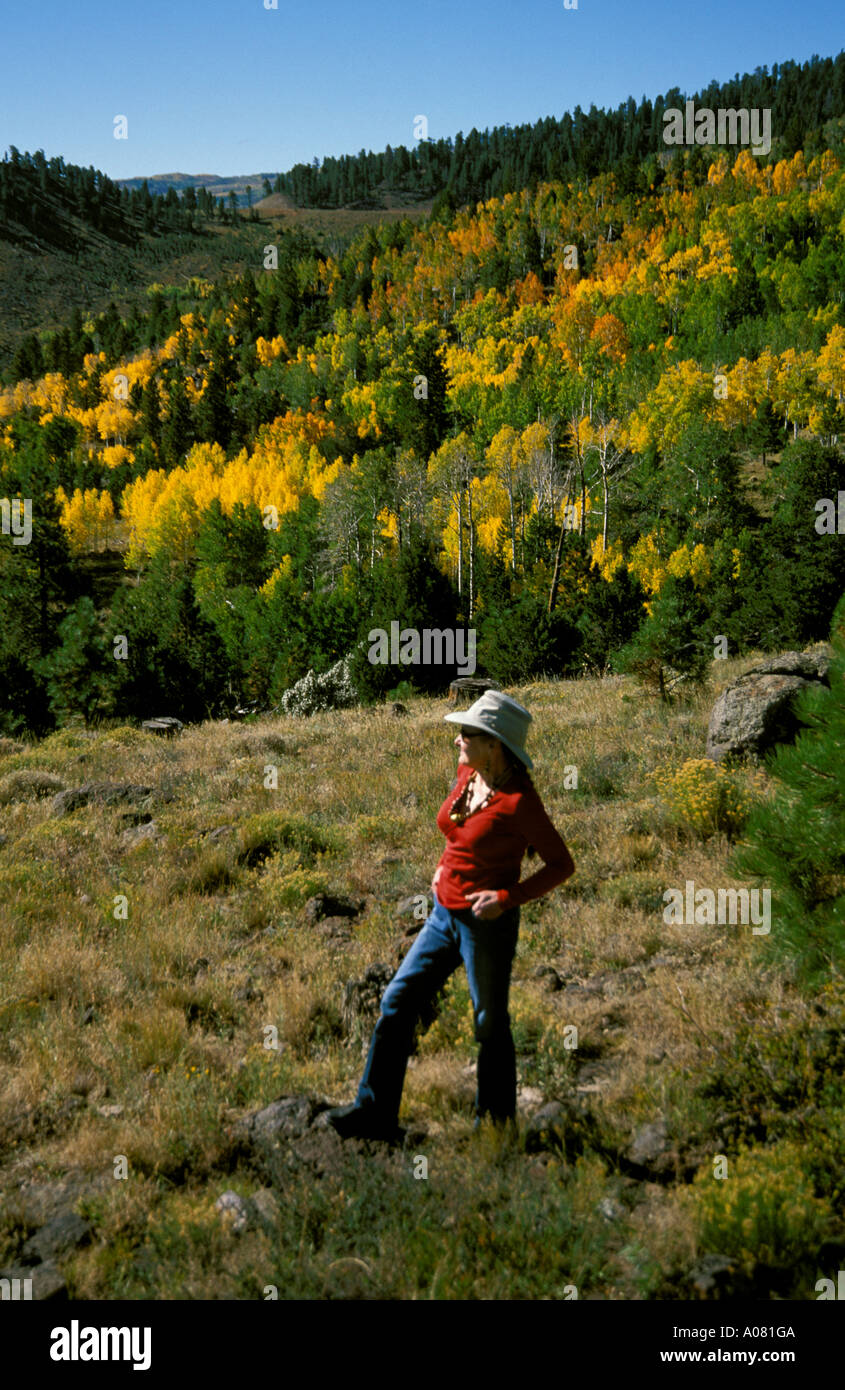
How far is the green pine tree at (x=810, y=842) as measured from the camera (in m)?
4.07

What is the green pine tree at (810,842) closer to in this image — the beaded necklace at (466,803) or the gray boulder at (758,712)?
the beaded necklace at (466,803)

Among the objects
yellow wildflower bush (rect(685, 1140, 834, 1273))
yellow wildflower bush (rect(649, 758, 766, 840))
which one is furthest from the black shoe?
yellow wildflower bush (rect(649, 758, 766, 840))

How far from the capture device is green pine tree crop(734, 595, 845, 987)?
407 centimetres

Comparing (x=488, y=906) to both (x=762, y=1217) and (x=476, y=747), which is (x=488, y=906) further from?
(x=762, y=1217)

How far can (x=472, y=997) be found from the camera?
11.3ft

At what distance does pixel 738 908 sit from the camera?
5.47 m

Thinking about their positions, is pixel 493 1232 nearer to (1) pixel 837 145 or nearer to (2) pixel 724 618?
(2) pixel 724 618

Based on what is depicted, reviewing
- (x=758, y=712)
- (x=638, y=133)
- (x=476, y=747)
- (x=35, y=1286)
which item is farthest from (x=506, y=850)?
(x=638, y=133)

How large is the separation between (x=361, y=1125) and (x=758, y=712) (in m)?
6.67

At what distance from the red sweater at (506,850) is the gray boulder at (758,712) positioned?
583 cm

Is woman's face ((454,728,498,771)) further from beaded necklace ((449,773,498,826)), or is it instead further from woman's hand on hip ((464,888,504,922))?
woman's hand on hip ((464,888,504,922))
